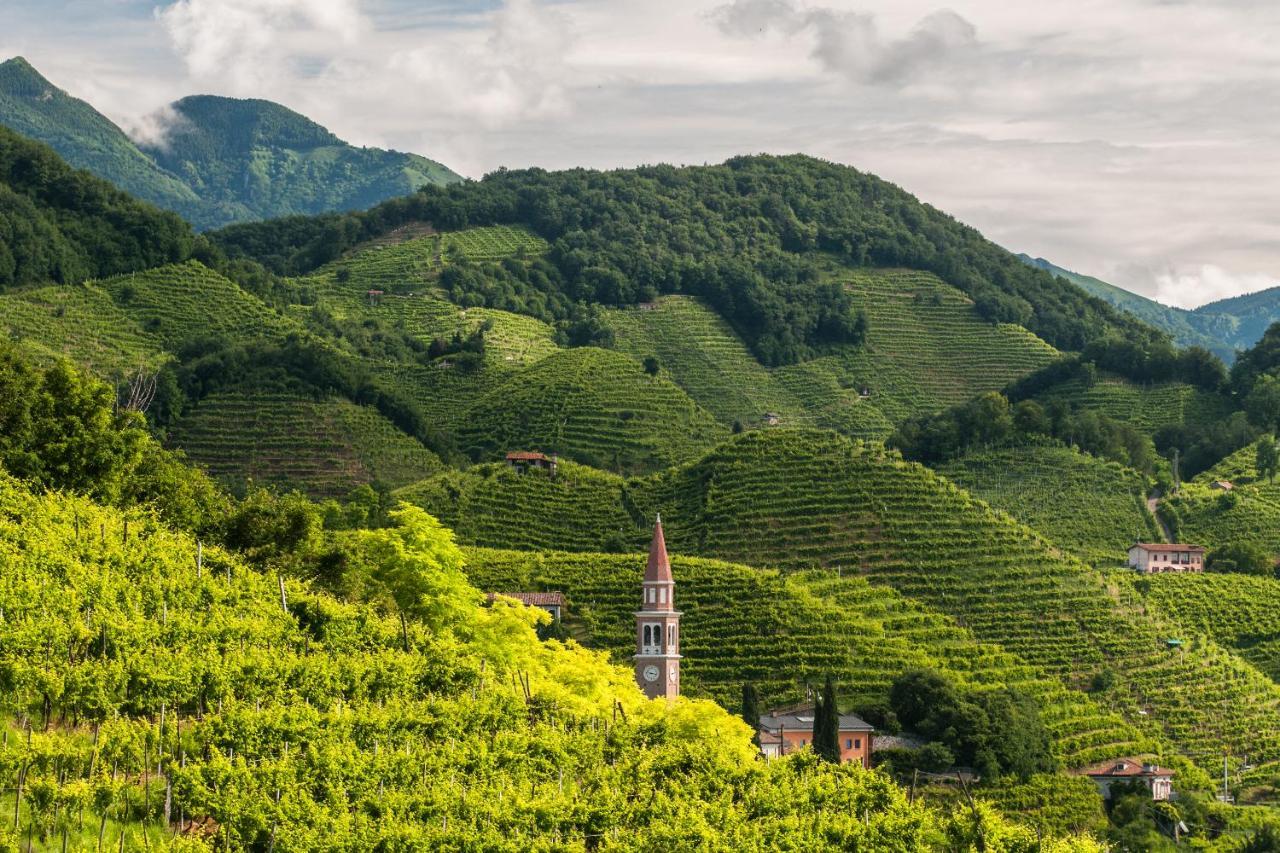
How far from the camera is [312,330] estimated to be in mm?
126500

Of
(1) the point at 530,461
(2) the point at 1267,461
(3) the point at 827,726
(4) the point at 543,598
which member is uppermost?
(2) the point at 1267,461

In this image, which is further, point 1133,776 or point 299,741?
point 1133,776

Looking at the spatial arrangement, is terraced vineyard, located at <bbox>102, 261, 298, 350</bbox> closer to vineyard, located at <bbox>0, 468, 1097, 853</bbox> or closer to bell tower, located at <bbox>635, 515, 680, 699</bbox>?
bell tower, located at <bbox>635, 515, 680, 699</bbox>

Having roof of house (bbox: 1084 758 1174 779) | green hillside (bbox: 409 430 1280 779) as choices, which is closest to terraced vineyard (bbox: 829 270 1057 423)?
green hillside (bbox: 409 430 1280 779)

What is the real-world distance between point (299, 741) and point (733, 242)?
435ft

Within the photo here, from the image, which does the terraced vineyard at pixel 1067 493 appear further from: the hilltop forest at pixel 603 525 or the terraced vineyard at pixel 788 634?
the terraced vineyard at pixel 788 634

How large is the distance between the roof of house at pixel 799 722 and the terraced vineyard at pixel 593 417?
38392mm

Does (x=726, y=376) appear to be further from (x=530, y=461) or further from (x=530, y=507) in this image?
(x=530, y=507)

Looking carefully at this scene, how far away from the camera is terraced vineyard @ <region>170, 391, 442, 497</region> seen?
100m

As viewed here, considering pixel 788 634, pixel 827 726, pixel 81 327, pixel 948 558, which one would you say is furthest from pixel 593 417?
pixel 827 726

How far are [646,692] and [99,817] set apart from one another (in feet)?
119

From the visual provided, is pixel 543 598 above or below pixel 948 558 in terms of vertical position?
below

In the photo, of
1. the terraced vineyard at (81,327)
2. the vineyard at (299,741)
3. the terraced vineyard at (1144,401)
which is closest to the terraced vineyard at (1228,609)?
the terraced vineyard at (1144,401)

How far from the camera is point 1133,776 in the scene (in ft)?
239
